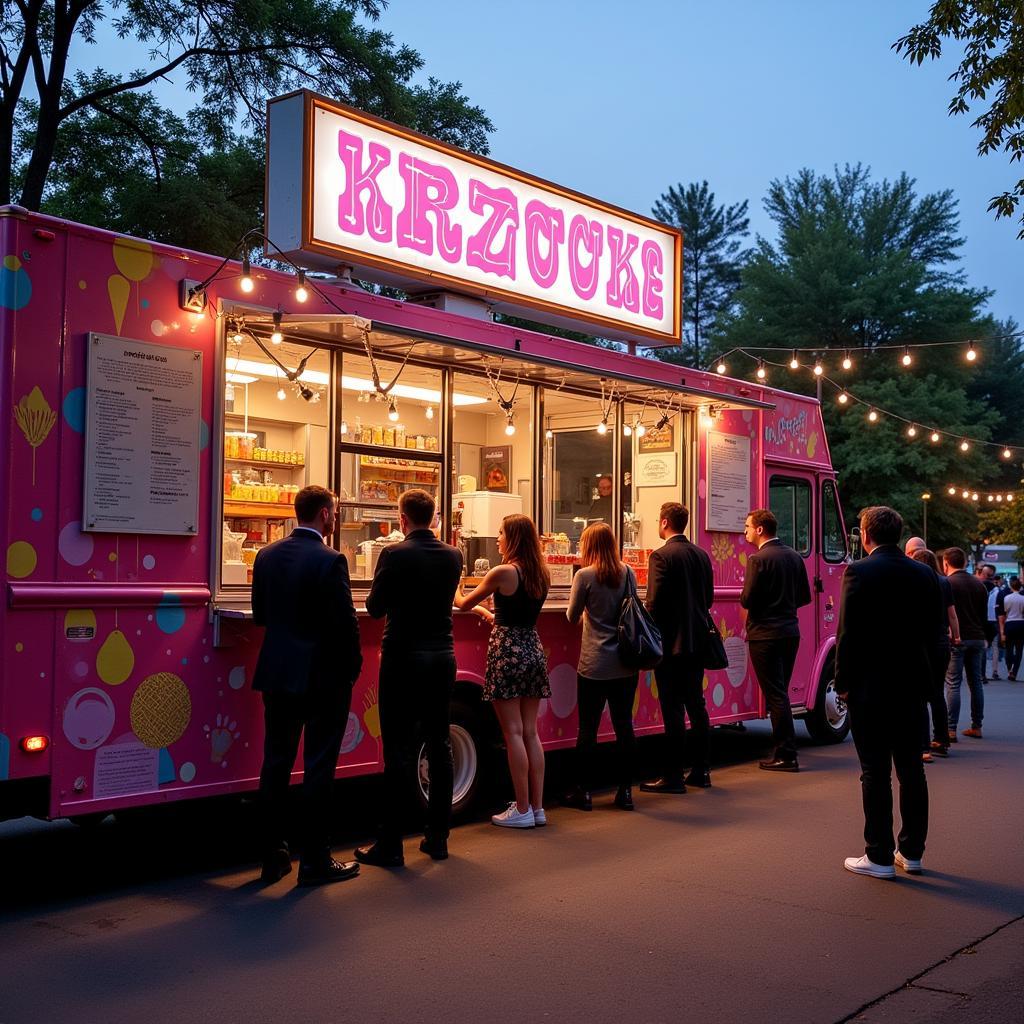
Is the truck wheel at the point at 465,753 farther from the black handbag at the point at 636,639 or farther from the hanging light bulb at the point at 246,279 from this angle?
the hanging light bulb at the point at 246,279

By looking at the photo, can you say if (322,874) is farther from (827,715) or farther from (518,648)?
(827,715)

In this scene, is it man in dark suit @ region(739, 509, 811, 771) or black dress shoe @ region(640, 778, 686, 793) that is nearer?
black dress shoe @ region(640, 778, 686, 793)

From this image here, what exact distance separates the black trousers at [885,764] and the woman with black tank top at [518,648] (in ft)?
6.23

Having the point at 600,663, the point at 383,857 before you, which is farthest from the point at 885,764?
the point at 383,857

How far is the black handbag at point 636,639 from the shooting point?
7871 mm

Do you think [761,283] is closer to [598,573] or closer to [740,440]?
[740,440]

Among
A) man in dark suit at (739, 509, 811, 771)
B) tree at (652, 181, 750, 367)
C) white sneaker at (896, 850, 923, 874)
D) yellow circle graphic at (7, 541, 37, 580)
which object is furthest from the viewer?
tree at (652, 181, 750, 367)

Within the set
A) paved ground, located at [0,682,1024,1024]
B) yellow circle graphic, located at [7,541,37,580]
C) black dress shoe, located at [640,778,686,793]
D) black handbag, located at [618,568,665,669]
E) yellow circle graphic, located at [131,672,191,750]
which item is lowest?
paved ground, located at [0,682,1024,1024]

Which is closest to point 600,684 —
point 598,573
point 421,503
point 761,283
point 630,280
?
point 598,573

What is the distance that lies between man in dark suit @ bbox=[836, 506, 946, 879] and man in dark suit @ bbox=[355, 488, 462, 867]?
2138 mm

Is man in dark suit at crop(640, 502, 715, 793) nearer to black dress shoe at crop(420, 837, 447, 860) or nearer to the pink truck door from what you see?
the pink truck door

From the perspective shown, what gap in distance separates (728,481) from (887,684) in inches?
162

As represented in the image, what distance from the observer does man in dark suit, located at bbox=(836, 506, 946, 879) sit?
6305 millimetres

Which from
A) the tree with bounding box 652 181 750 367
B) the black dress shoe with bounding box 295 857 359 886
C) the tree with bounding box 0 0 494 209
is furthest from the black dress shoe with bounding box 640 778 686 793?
the tree with bounding box 652 181 750 367
